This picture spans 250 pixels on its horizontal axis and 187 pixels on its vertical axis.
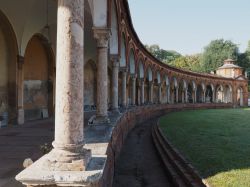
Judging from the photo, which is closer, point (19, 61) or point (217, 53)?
point (19, 61)

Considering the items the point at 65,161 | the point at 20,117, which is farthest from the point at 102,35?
the point at 20,117

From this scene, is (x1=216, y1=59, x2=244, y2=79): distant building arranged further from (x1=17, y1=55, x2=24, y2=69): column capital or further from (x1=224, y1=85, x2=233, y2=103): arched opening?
(x1=17, y1=55, x2=24, y2=69): column capital

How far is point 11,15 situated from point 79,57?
1096cm

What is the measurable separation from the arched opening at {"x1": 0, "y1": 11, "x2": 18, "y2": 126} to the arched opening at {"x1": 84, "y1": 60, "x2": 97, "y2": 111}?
11.7 metres

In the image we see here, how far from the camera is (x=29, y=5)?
1345 centimetres

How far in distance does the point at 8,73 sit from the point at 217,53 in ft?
240

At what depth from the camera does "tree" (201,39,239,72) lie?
257 ft

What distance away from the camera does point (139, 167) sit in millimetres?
9781

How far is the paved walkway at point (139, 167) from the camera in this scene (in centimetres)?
809

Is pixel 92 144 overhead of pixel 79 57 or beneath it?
beneath

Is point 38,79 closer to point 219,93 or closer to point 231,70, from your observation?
point 219,93

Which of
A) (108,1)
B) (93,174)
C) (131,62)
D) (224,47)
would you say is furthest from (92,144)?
(224,47)

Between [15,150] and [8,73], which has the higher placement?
[8,73]

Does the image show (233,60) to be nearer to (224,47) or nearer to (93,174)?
(224,47)
